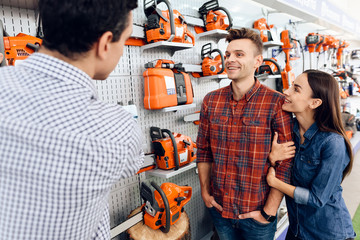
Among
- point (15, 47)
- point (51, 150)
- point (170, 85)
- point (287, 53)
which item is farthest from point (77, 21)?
point (287, 53)

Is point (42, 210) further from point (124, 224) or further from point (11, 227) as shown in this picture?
point (124, 224)

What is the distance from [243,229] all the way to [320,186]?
2.11 feet

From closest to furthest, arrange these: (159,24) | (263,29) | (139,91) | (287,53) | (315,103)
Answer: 1. (315,103)
2. (159,24)
3. (139,91)
4. (263,29)
5. (287,53)

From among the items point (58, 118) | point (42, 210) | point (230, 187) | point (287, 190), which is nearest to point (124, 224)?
point (230, 187)

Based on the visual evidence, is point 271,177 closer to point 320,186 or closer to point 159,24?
point 320,186

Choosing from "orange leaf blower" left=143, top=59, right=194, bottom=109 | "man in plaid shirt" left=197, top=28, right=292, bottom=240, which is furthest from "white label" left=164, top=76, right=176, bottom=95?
"man in plaid shirt" left=197, top=28, right=292, bottom=240

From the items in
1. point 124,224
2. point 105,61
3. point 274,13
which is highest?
point 274,13

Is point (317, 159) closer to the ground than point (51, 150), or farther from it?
closer to the ground

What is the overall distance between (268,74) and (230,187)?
8.25 ft

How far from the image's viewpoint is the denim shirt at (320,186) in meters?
1.39

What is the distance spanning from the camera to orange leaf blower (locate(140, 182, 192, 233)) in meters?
2.01

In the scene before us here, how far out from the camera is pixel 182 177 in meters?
3.00

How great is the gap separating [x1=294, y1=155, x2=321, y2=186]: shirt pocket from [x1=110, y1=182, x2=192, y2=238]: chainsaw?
109cm

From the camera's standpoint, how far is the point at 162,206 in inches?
81.1
